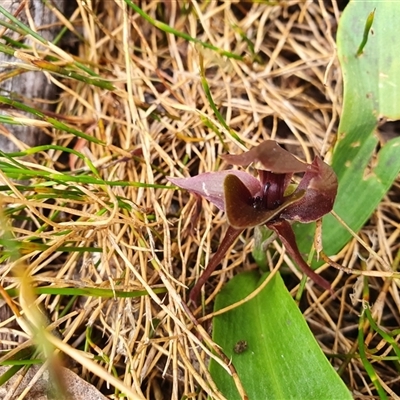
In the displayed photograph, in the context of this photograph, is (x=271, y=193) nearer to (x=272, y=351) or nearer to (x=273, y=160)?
(x=273, y=160)

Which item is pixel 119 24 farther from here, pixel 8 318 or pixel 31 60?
pixel 8 318

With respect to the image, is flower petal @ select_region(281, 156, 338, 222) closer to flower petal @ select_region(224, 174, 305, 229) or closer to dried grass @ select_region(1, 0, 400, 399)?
flower petal @ select_region(224, 174, 305, 229)

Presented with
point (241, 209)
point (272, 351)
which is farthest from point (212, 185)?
point (272, 351)

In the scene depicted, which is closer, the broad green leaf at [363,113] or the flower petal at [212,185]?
the flower petal at [212,185]

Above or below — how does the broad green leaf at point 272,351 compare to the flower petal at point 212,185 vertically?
below

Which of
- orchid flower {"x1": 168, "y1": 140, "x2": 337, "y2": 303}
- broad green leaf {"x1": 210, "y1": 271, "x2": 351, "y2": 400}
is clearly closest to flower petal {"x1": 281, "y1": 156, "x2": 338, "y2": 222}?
orchid flower {"x1": 168, "y1": 140, "x2": 337, "y2": 303}

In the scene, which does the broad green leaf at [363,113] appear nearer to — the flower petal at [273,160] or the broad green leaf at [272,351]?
the broad green leaf at [272,351]

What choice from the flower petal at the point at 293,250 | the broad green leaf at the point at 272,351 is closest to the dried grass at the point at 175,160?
the broad green leaf at the point at 272,351
